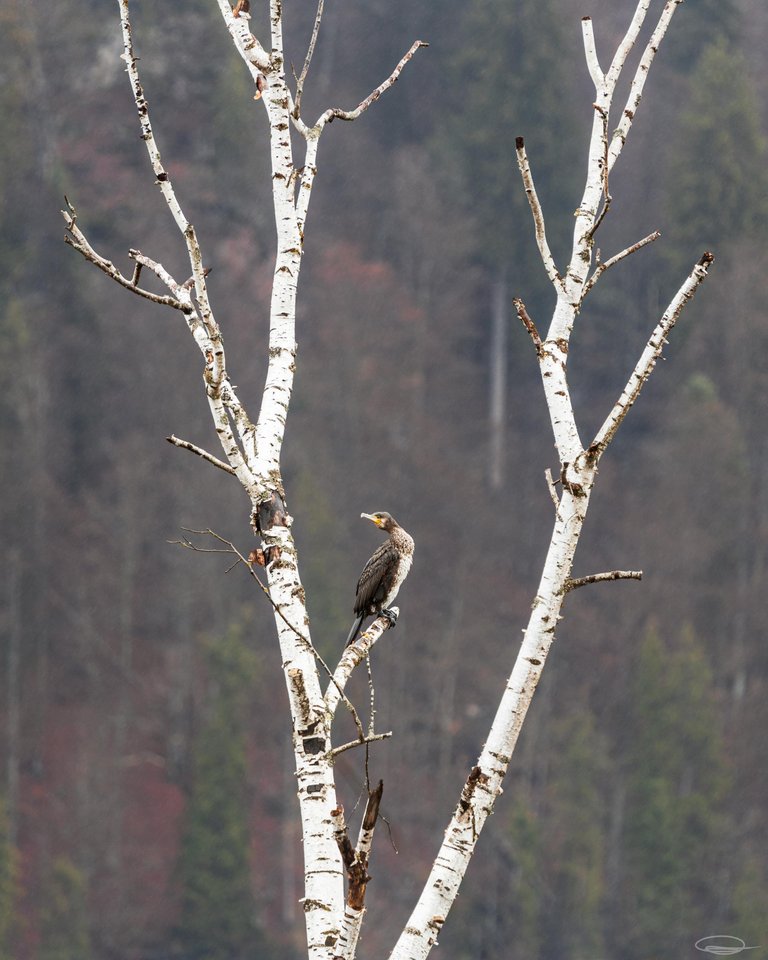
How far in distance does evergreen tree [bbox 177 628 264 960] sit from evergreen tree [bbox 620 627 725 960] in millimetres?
8196

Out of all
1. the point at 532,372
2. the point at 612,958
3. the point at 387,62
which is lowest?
the point at 612,958

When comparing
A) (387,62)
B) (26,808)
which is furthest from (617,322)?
(26,808)

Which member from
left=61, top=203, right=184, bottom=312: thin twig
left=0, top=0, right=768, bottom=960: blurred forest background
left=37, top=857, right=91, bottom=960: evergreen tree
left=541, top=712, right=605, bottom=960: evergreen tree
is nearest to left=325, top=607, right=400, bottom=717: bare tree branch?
left=61, top=203, right=184, bottom=312: thin twig

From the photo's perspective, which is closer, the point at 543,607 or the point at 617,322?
the point at 543,607

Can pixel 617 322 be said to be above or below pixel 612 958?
above

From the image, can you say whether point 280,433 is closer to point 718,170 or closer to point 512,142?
point 718,170

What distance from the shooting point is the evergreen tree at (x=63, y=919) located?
112 feet

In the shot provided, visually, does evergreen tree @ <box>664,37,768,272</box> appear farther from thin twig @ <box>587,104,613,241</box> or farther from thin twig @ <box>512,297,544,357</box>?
thin twig @ <box>512,297,544,357</box>

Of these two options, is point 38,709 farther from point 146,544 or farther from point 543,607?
point 543,607

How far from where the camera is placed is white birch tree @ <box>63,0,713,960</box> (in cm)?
611

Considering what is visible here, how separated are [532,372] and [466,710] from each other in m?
16.9

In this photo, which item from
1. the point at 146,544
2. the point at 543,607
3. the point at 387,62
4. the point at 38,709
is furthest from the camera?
the point at 387,62

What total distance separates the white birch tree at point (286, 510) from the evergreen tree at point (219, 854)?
30.5 metres

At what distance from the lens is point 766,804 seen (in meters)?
42.2
